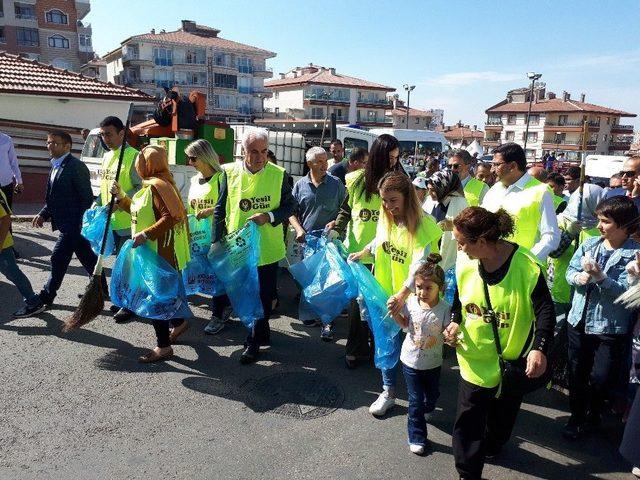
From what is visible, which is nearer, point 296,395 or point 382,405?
point 382,405

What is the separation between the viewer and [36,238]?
8648mm

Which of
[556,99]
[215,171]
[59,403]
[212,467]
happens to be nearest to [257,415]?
[212,467]

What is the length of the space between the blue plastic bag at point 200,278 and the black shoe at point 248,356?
0.84 meters

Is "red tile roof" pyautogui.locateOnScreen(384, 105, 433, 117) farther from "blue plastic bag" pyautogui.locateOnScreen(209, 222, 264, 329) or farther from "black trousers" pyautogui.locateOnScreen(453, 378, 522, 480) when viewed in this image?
"black trousers" pyautogui.locateOnScreen(453, 378, 522, 480)

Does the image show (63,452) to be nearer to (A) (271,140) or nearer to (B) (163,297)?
(B) (163,297)

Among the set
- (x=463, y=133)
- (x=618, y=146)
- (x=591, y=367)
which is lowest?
(x=591, y=367)

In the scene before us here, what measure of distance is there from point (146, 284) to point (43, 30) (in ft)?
180

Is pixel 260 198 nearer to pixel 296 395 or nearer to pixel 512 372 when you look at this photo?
pixel 296 395

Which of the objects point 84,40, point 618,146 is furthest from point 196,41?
point 618,146

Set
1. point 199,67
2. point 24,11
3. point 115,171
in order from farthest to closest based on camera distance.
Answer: point 199,67, point 24,11, point 115,171

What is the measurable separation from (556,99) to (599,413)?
3040 inches

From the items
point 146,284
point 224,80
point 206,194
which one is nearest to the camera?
point 146,284

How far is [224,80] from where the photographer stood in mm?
58469

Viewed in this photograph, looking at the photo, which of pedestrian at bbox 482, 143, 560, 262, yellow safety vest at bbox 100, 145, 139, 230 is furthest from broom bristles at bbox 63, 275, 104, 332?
pedestrian at bbox 482, 143, 560, 262
